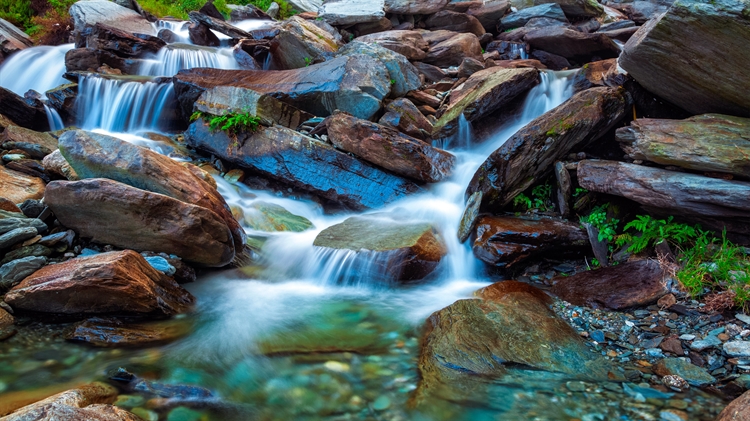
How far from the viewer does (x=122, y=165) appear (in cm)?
569

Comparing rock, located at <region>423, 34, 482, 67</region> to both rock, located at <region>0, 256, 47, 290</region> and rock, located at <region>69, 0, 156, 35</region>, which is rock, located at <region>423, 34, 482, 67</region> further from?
rock, located at <region>0, 256, 47, 290</region>

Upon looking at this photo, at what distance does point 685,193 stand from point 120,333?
263 inches

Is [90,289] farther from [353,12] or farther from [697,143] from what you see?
[353,12]

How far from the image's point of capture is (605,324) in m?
4.62

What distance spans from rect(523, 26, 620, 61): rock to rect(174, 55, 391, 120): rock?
6.61 m

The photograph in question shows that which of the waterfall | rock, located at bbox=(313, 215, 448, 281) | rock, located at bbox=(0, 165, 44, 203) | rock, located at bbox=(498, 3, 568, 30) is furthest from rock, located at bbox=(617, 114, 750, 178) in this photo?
rock, located at bbox=(498, 3, 568, 30)

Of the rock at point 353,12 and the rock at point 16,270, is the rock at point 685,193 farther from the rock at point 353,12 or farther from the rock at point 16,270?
the rock at point 353,12

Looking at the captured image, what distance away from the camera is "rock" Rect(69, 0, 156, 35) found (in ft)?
46.6

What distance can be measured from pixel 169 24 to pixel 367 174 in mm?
14804

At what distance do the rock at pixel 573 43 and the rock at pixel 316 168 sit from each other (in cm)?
865

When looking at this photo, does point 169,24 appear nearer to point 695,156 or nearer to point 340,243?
point 340,243

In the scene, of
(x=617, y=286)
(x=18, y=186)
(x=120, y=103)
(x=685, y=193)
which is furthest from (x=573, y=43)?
(x=18, y=186)

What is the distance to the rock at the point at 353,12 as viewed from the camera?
1588cm

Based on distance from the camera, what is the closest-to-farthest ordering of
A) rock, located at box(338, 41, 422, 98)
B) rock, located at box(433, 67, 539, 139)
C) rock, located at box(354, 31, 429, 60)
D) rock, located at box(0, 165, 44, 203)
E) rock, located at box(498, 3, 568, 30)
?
rock, located at box(0, 165, 44, 203) → rock, located at box(433, 67, 539, 139) → rock, located at box(338, 41, 422, 98) → rock, located at box(354, 31, 429, 60) → rock, located at box(498, 3, 568, 30)
